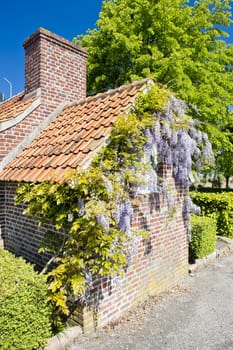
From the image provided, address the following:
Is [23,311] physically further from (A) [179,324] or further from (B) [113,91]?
(B) [113,91]

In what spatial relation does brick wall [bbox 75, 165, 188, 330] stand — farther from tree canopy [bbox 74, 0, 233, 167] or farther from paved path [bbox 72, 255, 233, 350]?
tree canopy [bbox 74, 0, 233, 167]

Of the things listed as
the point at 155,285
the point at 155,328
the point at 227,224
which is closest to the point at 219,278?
the point at 155,285

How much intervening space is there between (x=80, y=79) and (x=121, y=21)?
604 cm

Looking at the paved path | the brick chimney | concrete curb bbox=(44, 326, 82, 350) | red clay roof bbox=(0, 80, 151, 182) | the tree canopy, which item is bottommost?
the paved path

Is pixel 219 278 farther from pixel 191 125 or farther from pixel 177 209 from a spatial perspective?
pixel 191 125

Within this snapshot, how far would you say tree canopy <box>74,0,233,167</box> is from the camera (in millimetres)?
10203

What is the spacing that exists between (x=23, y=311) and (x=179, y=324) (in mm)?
2483

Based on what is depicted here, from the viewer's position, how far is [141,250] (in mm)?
4652

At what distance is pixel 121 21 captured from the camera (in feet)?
36.7

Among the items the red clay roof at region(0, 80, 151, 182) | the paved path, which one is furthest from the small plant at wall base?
the paved path

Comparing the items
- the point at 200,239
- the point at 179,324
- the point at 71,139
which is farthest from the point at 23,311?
the point at 200,239

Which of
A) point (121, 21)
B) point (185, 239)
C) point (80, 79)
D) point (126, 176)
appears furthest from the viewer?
point (121, 21)

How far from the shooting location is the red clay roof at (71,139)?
3945mm

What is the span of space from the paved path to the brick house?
238 mm
